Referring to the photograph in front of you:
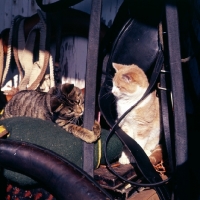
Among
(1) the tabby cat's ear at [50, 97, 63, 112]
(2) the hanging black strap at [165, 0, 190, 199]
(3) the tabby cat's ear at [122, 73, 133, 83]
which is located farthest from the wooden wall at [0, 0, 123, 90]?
(2) the hanging black strap at [165, 0, 190, 199]

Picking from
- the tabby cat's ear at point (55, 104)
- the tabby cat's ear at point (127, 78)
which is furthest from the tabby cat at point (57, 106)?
the tabby cat's ear at point (127, 78)

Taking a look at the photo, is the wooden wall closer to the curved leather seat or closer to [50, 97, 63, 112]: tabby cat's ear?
[50, 97, 63, 112]: tabby cat's ear

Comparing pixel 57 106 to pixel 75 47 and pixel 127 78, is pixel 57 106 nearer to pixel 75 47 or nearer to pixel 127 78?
pixel 127 78

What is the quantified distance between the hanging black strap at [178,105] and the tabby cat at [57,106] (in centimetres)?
37

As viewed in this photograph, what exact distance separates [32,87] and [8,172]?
896 mm

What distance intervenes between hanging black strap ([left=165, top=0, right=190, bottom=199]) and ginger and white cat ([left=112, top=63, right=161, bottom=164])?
432 millimetres

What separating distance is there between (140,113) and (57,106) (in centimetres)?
40

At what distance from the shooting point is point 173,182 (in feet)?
3.48

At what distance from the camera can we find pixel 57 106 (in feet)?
4.46

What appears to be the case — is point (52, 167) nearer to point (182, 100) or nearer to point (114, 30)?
point (182, 100)

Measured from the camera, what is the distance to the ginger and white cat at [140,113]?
4.83 ft

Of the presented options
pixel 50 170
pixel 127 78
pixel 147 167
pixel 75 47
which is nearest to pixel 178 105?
pixel 147 167

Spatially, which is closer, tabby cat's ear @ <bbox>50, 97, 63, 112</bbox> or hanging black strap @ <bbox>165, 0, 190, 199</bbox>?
hanging black strap @ <bbox>165, 0, 190, 199</bbox>

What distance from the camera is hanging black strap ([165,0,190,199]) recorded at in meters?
0.99
